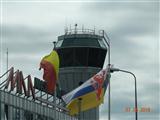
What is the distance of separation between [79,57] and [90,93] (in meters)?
57.3

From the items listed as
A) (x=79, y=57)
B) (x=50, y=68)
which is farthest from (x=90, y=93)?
(x=79, y=57)

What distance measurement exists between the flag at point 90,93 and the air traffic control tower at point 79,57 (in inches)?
2076

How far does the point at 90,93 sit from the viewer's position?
94.2 m

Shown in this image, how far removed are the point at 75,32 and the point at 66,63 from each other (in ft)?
28.0

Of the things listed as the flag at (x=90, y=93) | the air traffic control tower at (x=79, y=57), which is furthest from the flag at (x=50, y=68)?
the air traffic control tower at (x=79, y=57)

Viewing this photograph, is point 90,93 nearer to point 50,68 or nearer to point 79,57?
point 50,68

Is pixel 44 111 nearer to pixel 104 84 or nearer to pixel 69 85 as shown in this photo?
pixel 104 84

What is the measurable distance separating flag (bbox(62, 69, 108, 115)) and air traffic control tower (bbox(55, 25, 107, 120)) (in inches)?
2076

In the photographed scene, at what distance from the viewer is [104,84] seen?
9638 cm

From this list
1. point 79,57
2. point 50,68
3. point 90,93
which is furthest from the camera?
point 79,57

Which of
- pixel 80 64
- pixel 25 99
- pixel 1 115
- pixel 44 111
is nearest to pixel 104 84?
pixel 44 111

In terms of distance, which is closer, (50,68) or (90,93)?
(50,68)

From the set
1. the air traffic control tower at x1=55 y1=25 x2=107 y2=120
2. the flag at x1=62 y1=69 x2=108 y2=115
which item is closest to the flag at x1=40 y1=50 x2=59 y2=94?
the flag at x1=62 y1=69 x2=108 y2=115

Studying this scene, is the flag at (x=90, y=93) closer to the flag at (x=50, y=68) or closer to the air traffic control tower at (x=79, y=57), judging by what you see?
the flag at (x=50, y=68)
